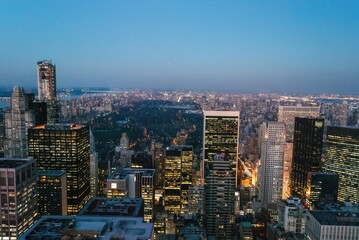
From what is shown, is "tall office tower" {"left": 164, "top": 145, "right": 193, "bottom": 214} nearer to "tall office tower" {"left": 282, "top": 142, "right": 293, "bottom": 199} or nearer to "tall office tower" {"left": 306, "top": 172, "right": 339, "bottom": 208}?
"tall office tower" {"left": 306, "top": 172, "right": 339, "bottom": 208}

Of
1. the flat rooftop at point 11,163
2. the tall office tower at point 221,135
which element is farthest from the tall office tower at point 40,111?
the tall office tower at point 221,135

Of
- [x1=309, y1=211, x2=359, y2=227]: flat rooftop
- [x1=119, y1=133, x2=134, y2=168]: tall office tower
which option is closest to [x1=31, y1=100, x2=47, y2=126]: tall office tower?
[x1=119, y1=133, x2=134, y2=168]: tall office tower

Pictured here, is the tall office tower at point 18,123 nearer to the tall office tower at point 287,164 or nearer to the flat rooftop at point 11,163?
the flat rooftop at point 11,163

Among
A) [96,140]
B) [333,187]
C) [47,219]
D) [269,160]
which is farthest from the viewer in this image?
[269,160]

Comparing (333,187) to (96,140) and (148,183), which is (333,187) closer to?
(148,183)

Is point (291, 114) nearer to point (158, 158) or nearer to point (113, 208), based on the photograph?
point (158, 158)

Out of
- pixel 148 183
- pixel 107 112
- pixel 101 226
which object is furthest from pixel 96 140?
pixel 101 226
